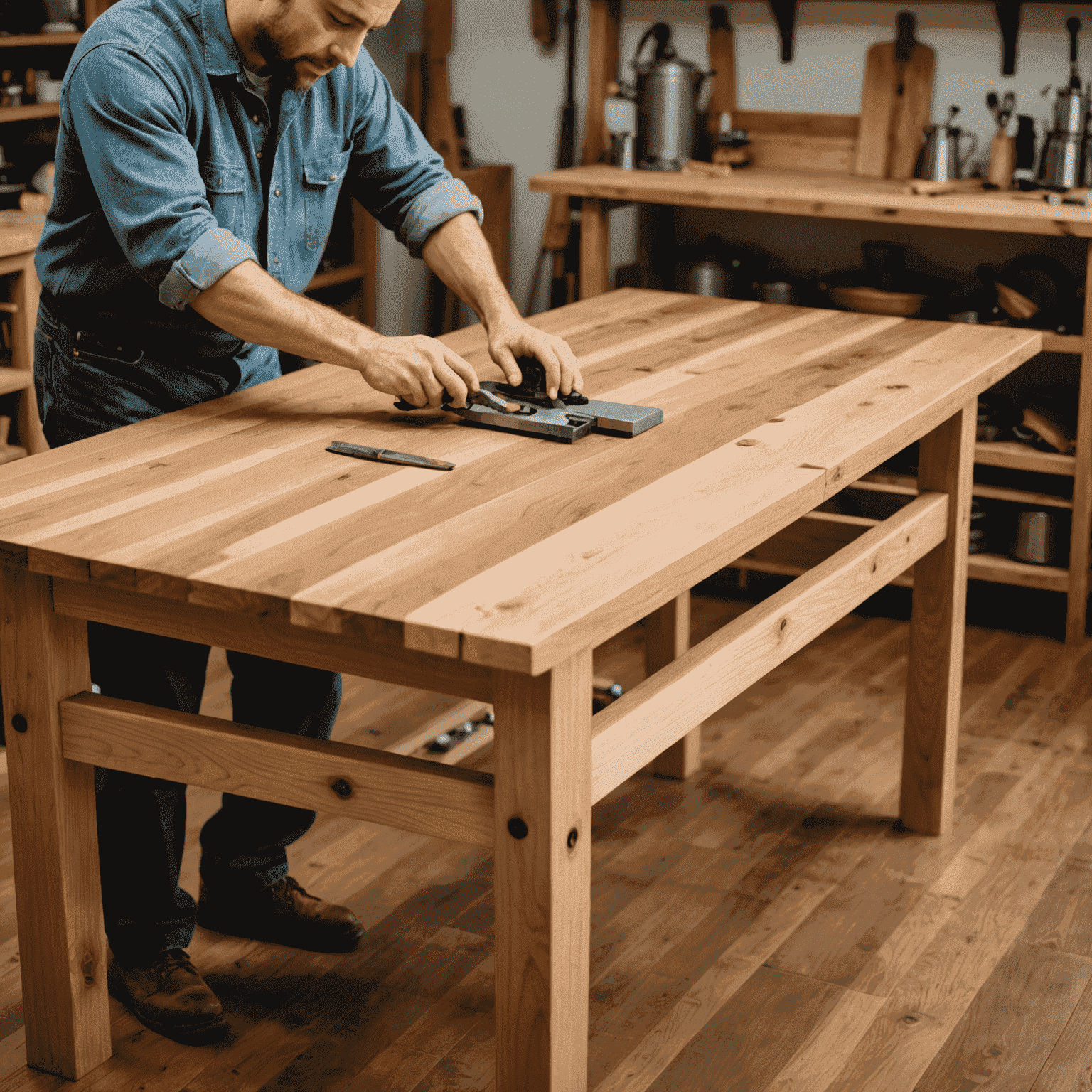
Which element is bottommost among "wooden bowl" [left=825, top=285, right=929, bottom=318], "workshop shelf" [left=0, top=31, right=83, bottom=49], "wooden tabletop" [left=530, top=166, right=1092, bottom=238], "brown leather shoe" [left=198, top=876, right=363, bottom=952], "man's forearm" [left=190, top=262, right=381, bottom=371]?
"brown leather shoe" [left=198, top=876, right=363, bottom=952]

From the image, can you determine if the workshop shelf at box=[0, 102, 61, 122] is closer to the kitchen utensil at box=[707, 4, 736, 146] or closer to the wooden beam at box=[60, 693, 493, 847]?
the kitchen utensil at box=[707, 4, 736, 146]

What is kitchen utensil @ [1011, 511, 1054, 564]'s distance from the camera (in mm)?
3824

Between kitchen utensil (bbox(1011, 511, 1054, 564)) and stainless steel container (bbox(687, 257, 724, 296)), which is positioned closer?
kitchen utensil (bbox(1011, 511, 1054, 564))

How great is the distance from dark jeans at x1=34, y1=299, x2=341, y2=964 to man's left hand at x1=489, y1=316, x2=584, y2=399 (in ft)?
1.50

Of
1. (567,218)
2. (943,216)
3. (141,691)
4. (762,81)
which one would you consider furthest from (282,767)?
(762,81)

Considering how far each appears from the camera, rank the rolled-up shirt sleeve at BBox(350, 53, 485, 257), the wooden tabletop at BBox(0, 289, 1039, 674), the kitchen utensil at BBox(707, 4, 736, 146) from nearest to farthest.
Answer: the wooden tabletop at BBox(0, 289, 1039, 674)
the rolled-up shirt sleeve at BBox(350, 53, 485, 257)
the kitchen utensil at BBox(707, 4, 736, 146)

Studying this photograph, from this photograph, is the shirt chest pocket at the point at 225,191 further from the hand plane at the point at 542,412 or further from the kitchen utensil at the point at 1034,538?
the kitchen utensil at the point at 1034,538

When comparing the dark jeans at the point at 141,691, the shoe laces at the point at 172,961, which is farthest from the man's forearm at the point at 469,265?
the shoe laces at the point at 172,961

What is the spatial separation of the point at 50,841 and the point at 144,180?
0.89m

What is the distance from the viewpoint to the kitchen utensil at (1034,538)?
3824 millimetres

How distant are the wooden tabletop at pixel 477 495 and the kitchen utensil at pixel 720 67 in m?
1.95

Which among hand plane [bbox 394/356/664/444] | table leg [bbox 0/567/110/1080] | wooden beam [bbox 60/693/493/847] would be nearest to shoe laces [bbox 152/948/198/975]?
table leg [bbox 0/567/110/1080]

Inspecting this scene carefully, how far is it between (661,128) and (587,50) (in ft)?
1.55

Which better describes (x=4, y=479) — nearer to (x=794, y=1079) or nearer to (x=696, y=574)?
(x=696, y=574)
